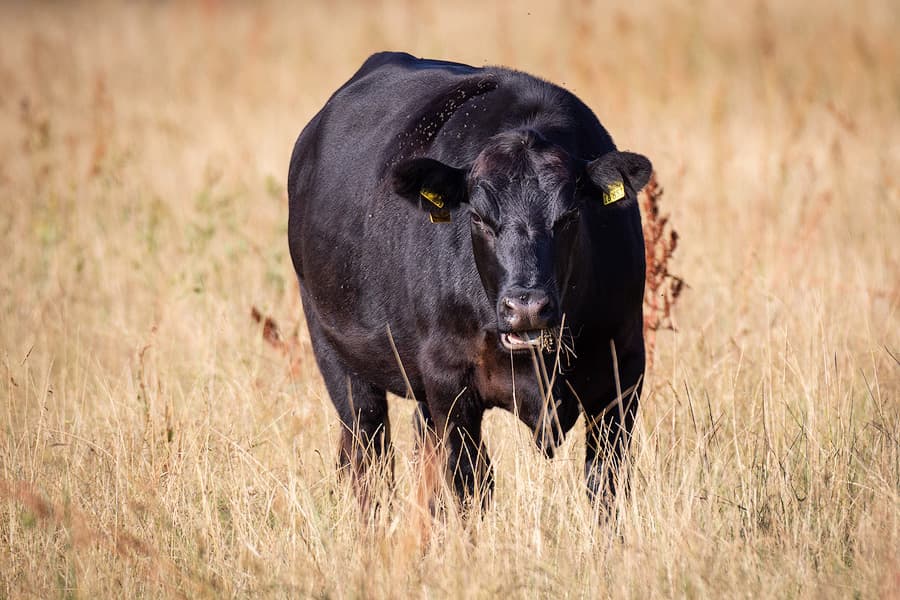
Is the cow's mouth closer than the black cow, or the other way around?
the cow's mouth

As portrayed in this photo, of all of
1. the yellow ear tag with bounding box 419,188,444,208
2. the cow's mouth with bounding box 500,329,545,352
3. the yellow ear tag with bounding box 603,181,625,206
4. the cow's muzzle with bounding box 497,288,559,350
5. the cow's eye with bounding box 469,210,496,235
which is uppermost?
the yellow ear tag with bounding box 603,181,625,206

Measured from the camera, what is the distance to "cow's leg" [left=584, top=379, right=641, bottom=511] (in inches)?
184

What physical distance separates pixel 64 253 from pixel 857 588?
6.33 meters

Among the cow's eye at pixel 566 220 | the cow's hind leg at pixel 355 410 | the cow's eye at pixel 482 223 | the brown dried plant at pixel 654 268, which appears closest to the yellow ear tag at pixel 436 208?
the cow's eye at pixel 482 223

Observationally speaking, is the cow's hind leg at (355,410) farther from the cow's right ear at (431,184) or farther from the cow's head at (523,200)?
the cow's head at (523,200)

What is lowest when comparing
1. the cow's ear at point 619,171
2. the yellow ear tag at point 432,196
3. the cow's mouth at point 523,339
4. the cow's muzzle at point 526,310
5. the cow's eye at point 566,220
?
the cow's mouth at point 523,339

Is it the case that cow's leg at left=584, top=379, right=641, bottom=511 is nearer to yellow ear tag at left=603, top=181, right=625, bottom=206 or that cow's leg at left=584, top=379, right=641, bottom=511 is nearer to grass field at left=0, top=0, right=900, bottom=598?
grass field at left=0, top=0, right=900, bottom=598

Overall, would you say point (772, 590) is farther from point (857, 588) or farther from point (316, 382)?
point (316, 382)

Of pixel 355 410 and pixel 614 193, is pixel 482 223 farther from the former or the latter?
pixel 355 410

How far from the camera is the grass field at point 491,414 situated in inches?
159

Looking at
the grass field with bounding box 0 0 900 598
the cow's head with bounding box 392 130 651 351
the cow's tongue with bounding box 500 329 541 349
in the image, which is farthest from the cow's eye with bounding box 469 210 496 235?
the grass field with bounding box 0 0 900 598

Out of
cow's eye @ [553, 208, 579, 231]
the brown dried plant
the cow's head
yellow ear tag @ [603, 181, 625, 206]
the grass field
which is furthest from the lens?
the brown dried plant

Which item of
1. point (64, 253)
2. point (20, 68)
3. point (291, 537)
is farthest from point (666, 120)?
point (20, 68)

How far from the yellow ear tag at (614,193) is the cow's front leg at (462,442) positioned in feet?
2.96
